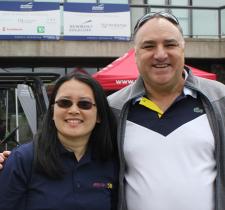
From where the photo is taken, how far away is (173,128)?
2.66m

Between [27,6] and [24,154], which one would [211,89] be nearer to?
[24,154]

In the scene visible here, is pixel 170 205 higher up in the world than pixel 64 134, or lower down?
lower down

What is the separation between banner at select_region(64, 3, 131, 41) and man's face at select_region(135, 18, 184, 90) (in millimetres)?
11147

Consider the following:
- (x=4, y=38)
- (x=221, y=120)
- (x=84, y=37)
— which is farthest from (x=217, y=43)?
(x=221, y=120)

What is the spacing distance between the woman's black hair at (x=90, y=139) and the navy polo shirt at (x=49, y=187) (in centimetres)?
4

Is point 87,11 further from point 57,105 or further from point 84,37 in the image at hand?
point 57,105

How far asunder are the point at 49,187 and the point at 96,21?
38.5 ft

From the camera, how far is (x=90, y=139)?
8.69 feet

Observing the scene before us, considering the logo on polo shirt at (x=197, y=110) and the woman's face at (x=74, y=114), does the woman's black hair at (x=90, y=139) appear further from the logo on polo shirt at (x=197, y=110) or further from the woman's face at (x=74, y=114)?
the logo on polo shirt at (x=197, y=110)

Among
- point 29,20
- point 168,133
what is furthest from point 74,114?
point 29,20

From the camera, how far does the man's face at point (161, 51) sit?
267 centimetres

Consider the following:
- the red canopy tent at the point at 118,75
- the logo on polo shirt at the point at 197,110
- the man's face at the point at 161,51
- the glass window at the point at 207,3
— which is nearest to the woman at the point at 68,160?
the man's face at the point at 161,51

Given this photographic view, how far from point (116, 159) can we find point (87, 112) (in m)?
0.38

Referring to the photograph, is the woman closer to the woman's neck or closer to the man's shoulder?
the woman's neck
